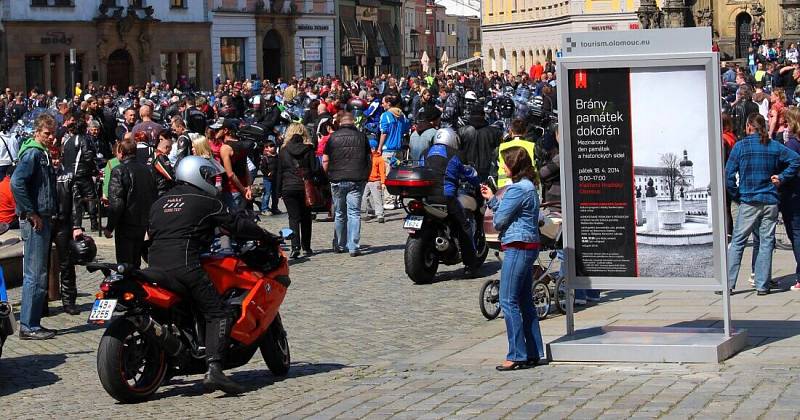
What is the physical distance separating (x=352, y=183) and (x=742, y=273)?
16.7 feet

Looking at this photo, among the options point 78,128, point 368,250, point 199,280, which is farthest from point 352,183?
point 199,280

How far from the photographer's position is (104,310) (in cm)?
972

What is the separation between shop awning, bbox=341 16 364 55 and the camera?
8481 cm

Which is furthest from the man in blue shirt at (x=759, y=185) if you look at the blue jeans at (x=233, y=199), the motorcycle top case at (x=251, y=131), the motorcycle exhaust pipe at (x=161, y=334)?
the motorcycle top case at (x=251, y=131)

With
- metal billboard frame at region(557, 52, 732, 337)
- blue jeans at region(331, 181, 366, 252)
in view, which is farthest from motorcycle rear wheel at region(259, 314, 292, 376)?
blue jeans at region(331, 181, 366, 252)

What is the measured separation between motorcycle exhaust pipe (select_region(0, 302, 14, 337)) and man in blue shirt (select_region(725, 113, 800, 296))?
6648mm

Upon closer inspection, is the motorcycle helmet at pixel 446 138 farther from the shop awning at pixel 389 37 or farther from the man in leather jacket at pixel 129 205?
the shop awning at pixel 389 37

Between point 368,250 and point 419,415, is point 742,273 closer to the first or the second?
point 368,250

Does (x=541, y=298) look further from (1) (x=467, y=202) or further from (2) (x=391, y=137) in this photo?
(2) (x=391, y=137)

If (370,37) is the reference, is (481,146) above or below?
below

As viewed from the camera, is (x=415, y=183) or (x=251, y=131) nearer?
(x=415, y=183)

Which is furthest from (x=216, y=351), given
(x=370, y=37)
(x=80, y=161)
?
(x=370, y=37)

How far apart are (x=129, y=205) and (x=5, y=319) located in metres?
3.06

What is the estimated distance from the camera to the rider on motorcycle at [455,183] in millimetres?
16141
